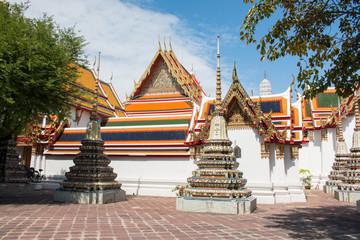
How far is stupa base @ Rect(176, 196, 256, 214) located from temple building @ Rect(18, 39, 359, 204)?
2.34 meters

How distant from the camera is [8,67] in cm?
901

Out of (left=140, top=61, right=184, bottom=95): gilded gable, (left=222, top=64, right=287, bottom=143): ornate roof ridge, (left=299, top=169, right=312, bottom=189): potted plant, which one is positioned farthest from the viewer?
(left=140, top=61, right=184, bottom=95): gilded gable

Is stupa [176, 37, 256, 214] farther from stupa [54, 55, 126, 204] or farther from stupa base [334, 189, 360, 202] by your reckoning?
stupa base [334, 189, 360, 202]

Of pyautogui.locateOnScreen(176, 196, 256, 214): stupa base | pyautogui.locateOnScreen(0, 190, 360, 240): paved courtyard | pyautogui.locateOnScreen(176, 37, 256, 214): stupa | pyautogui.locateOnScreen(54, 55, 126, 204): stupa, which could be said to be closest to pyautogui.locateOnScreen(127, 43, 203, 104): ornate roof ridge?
pyautogui.locateOnScreen(54, 55, 126, 204): stupa

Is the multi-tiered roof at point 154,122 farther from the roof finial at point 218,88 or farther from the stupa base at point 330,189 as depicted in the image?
the stupa base at point 330,189

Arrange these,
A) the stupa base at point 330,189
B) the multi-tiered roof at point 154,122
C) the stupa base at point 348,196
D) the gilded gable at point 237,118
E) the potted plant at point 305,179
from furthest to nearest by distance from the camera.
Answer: the potted plant at point 305,179 < the stupa base at point 330,189 < the multi-tiered roof at point 154,122 < the stupa base at point 348,196 < the gilded gable at point 237,118

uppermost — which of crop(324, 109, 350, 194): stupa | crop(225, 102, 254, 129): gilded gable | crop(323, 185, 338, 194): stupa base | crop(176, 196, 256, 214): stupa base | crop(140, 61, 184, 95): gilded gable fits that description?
crop(140, 61, 184, 95): gilded gable

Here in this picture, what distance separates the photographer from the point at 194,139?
1358 centimetres

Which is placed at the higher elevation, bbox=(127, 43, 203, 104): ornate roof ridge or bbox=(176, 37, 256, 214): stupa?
bbox=(127, 43, 203, 104): ornate roof ridge

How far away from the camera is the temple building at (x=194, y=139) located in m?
12.6

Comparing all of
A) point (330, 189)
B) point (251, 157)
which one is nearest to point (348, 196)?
point (251, 157)

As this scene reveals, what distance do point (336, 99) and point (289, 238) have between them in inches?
903

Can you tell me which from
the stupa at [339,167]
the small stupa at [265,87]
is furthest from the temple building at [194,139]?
the small stupa at [265,87]

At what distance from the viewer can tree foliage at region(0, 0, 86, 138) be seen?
9.25 meters
